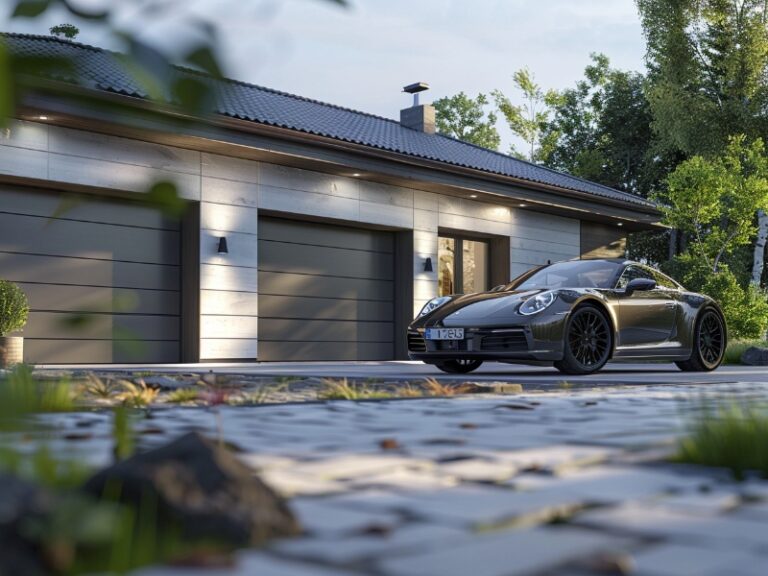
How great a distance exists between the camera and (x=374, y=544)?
1.59 meters

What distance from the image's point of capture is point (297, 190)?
45.1 ft

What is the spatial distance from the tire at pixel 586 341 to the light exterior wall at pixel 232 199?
16.3 ft

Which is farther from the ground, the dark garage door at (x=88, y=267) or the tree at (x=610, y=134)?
the tree at (x=610, y=134)

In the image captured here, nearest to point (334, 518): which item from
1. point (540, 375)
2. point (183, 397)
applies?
point (183, 397)

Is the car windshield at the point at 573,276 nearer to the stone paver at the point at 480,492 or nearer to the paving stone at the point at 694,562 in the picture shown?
the stone paver at the point at 480,492

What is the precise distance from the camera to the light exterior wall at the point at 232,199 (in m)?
11.2

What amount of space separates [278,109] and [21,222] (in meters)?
5.10

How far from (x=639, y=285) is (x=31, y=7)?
8.42 meters

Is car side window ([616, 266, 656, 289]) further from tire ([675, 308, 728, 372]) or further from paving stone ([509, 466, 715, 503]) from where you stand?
paving stone ([509, 466, 715, 503])

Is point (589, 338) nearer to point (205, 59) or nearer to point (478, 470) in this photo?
point (478, 470)

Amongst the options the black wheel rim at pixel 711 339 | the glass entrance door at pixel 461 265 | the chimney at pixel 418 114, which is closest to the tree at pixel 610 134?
the chimney at pixel 418 114

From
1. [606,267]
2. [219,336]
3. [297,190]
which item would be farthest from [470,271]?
[606,267]

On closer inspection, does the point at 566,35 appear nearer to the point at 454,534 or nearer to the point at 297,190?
the point at 297,190

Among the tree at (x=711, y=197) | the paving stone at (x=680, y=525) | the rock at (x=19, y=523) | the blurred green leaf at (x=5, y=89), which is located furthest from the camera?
the tree at (x=711, y=197)
